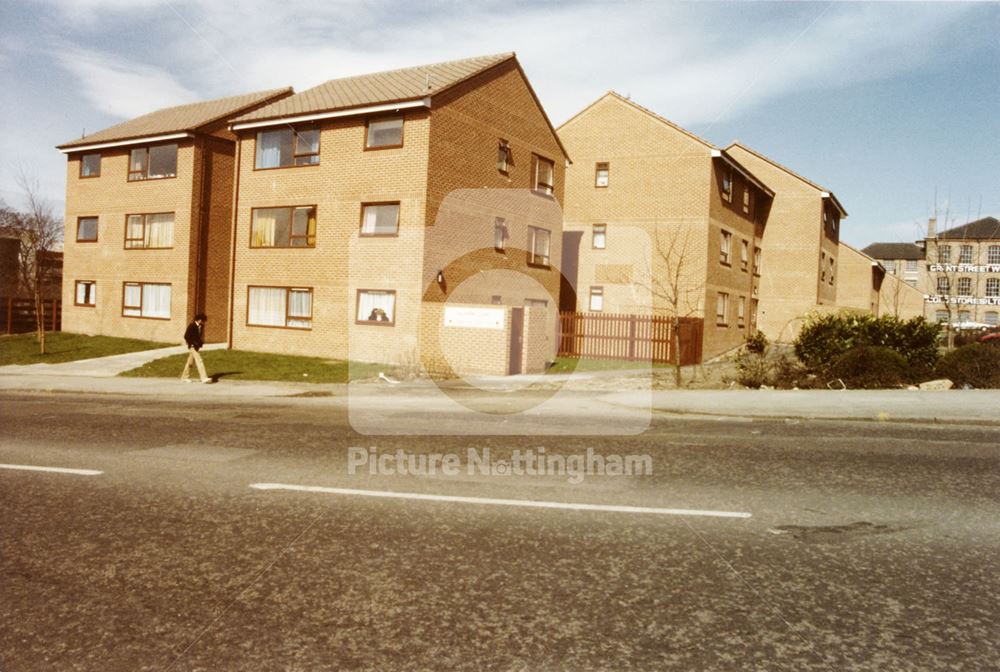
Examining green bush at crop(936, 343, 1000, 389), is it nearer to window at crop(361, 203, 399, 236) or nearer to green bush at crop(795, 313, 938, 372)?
green bush at crop(795, 313, 938, 372)

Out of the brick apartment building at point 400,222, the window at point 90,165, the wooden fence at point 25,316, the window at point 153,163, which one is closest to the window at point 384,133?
the brick apartment building at point 400,222

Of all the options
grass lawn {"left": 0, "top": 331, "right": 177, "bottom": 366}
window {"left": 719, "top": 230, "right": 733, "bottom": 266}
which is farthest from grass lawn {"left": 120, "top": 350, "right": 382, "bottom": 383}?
window {"left": 719, "top": 230, "right": 733, "bottom": 266}

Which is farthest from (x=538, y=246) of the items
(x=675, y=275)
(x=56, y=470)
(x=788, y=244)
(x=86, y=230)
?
(x=56, y=470)

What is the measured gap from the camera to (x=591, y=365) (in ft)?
76.5

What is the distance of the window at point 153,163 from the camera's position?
1106 inches

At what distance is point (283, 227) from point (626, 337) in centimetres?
1271

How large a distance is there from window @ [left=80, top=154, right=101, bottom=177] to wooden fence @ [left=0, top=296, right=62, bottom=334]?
6.21 m

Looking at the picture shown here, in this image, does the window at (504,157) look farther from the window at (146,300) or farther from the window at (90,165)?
the window at (90,165)

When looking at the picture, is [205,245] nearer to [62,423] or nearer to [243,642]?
[62,423]

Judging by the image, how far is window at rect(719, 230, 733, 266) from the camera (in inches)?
1201

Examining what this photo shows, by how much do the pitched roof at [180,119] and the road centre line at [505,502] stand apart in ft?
80.2

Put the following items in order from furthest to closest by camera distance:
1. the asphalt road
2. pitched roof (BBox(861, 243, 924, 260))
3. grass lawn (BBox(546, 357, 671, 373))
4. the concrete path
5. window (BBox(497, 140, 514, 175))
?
pitched roof (BBox(861, 243, 924, 260)) < window (BBox(497, 140, 514, 175)) < grass lawn (BBox(546, 357, 671, 373)) < the concrete path < the asphalt road

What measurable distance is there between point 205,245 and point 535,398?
18.6 metres

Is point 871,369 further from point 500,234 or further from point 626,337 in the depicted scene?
point 500,234
